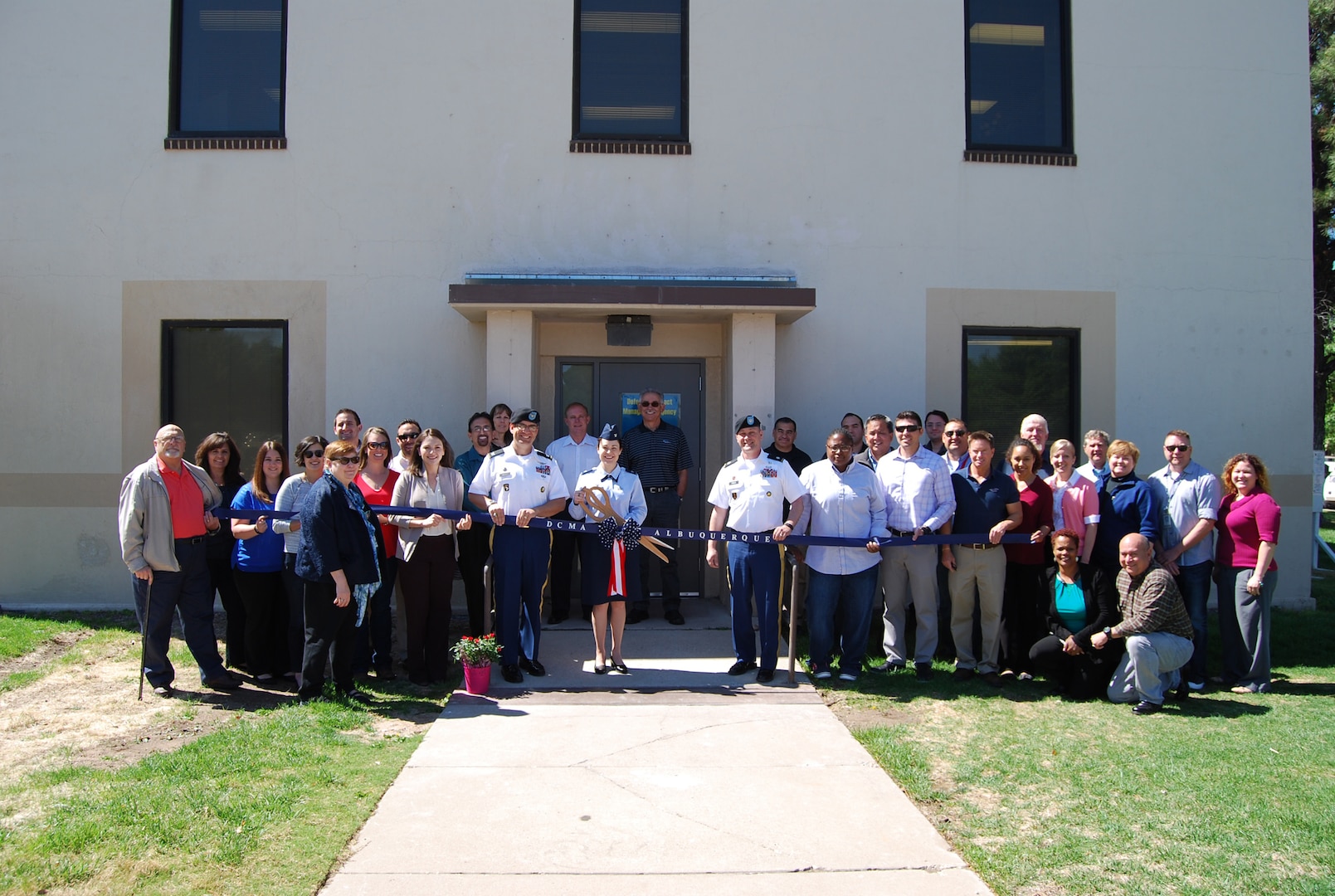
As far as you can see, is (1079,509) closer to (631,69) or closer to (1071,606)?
(1071,606)

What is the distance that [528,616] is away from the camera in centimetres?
739

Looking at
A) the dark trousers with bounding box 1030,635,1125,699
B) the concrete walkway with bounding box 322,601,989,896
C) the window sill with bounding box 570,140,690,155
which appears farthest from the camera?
the window sill with bounding box 570,140,690,155

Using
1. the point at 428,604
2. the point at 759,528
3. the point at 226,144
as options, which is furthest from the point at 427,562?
the point at 226,144

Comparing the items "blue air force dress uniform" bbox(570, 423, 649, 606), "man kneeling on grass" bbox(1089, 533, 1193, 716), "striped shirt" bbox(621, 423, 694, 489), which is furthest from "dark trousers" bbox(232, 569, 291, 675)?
"man kneeling on grass" bbox(1089, 533, 1193, 716)

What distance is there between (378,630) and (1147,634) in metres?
5.36

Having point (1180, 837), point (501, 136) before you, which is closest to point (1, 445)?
point (501, 136)

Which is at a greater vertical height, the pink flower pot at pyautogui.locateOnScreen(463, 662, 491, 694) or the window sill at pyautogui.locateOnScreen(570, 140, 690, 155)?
the window sill at pyautogui.locateOnScreen(570, 140, 690, 155)

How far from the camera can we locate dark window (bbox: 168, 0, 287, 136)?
392 inches

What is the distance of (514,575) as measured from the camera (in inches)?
284

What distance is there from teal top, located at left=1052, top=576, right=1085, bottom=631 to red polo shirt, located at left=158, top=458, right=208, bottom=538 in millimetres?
6056

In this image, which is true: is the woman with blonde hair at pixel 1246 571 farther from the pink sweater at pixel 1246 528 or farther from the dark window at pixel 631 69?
the dark window at pixel 631 69

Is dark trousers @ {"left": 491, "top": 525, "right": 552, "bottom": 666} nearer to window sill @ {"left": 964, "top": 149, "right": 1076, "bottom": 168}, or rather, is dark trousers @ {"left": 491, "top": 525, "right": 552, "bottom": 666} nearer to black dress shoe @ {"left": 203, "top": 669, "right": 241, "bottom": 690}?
black dress shoe @ {"left": 203, "top": 669, "right": 241, "bottom": 690}

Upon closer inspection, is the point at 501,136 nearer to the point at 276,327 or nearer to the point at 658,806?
the point at 276,327

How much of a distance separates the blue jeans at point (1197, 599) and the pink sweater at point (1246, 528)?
0.54ft
